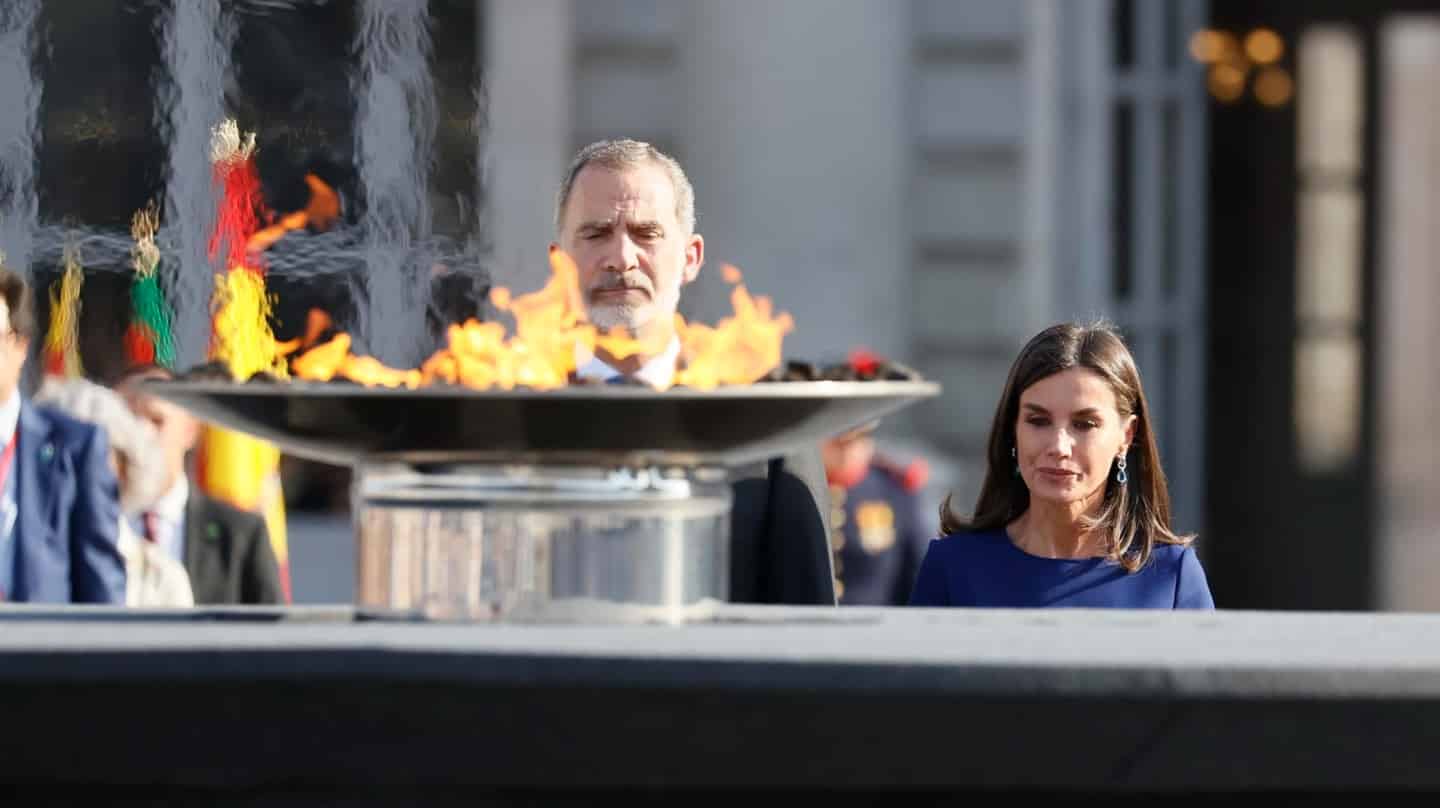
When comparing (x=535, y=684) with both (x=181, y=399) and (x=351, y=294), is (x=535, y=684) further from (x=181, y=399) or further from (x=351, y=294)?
(x=351, y=294)

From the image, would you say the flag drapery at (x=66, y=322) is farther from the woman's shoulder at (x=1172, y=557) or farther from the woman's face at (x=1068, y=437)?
the woman's shoulder at (x=1172, y=557)

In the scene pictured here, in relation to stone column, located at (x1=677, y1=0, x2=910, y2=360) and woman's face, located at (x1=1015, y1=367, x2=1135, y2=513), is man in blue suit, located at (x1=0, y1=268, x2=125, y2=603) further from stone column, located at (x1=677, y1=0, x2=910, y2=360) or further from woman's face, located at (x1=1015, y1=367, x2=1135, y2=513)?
stone column, located at (x1=677, y1=0, x2=910, y2=360)

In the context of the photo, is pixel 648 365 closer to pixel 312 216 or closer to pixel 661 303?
pixel 661 303

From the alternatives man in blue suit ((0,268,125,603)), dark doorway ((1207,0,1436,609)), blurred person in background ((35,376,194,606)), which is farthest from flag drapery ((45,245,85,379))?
dark doorway ((1207,0,1436,609))

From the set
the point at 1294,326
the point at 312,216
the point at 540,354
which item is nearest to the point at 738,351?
the point at 540,354

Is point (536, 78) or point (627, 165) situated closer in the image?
point (627, 165)

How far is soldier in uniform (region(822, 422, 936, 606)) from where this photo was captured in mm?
6559

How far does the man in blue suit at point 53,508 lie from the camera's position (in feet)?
12.7

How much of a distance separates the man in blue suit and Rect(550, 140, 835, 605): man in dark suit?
3.80ft

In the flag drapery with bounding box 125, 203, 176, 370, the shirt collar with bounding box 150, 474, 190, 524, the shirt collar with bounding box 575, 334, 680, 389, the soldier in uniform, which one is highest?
the flag drapery with bounding box 125, 203, 176, 370

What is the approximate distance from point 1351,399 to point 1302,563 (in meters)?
0.70

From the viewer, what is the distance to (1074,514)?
3270 millimetres

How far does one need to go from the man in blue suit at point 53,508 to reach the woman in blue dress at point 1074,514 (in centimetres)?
145

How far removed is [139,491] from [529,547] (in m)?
3.07
